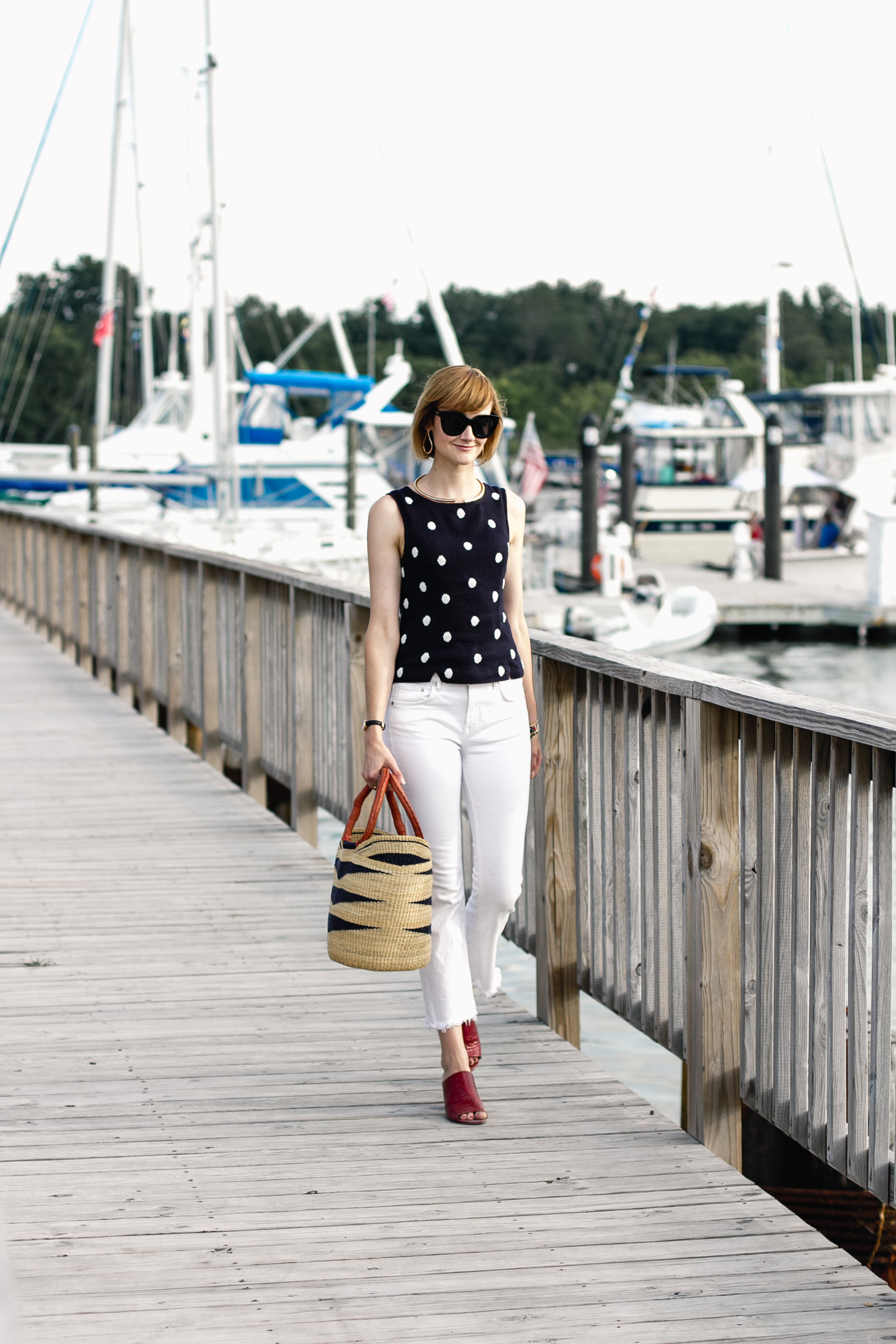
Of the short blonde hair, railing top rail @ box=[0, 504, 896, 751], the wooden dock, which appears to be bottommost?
the wooden dock

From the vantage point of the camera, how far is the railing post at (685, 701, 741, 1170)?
11.8ft

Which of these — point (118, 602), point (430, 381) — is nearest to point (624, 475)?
point (118, 602)

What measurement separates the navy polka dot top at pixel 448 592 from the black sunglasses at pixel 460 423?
0.15 metres

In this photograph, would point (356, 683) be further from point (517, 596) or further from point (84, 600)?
point (84, 600)

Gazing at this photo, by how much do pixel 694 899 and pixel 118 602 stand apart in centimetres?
917

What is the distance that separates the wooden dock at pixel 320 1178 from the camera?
2.94m

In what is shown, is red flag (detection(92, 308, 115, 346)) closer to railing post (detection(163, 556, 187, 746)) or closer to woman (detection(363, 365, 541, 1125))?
railing post (detection(163, 556, 187, 746))

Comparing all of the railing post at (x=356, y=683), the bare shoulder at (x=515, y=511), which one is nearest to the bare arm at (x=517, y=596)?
the bare shoulder at (x=515, y=511)

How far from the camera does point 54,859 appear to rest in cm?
689

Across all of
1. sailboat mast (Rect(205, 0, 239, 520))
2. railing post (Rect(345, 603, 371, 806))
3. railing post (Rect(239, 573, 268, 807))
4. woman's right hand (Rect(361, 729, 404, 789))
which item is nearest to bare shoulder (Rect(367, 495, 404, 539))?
woman's right hand (Rect(361, 729, 404, 789))

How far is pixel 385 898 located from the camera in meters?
3.56

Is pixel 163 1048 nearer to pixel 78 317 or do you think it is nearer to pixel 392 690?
pixel 392 690

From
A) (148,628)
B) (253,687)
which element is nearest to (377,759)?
(253,687)

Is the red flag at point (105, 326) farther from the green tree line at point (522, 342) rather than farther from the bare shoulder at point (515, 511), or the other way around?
the green tree line at point (522, 342)
